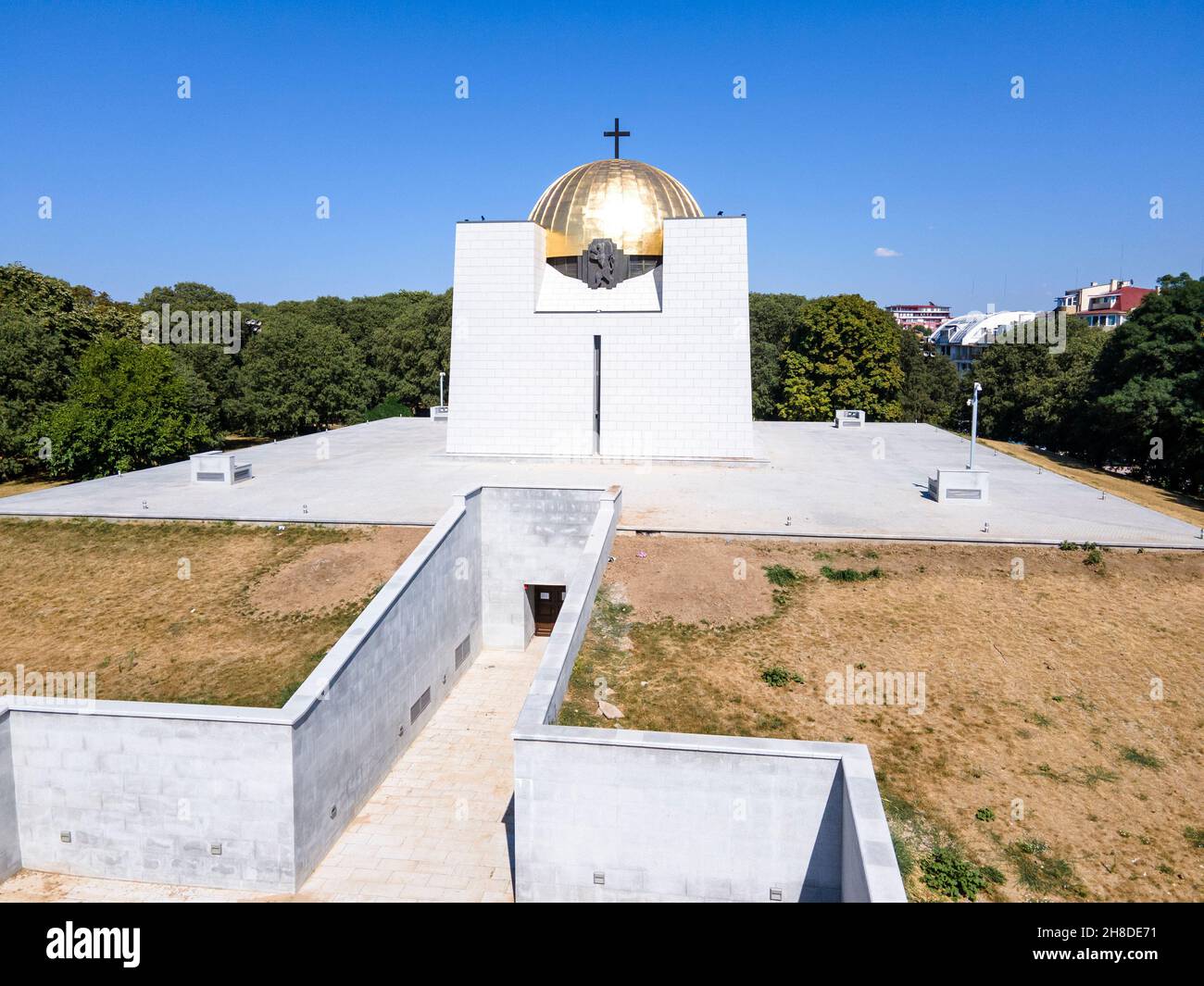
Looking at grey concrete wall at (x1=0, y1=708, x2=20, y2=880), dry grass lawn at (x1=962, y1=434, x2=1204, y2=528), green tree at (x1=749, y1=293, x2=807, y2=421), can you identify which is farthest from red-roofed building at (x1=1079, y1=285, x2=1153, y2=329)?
grey concrete wall at (x1=0, y1=708, x2=20, y2=880)

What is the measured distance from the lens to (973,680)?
509 inches

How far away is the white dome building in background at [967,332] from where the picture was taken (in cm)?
9738

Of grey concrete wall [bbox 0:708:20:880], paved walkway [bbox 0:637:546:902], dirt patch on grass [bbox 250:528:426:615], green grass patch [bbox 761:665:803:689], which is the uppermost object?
dirt patch on grass [bbox 250:528:426:615]

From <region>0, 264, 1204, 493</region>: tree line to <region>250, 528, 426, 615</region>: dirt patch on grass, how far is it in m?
15.4

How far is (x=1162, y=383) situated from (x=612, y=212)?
2229cm

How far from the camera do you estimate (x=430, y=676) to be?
1692 centimetres

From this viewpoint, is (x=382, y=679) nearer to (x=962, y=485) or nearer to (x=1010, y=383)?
(x=962, y=485)

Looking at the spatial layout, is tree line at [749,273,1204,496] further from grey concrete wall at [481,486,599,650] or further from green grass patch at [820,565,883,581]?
grey concrete wall at [481,486,599,650]

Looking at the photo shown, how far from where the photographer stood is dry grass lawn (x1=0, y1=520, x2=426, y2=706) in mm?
14234

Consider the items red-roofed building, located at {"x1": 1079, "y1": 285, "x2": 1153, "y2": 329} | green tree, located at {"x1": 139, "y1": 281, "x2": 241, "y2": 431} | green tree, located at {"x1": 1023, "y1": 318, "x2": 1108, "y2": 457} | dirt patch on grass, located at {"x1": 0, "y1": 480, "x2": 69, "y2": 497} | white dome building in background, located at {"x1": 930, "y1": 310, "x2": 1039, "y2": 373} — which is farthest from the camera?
white dome building in background, located at {"x1": 930, "y1": 310, "x2": 1039, "y2": 373}
